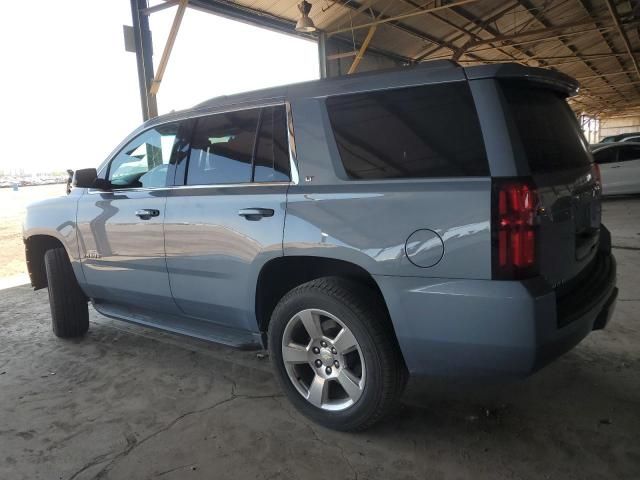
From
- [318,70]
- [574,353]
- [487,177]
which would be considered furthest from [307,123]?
[318,70]

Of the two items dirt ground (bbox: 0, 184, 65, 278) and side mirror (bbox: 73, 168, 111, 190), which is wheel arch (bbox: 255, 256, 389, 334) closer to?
side mirror (bbox: 73, 168, 111, 190)

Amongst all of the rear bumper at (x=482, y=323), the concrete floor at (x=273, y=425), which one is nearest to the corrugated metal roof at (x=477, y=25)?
the concrete floor at (x=273, y=425)

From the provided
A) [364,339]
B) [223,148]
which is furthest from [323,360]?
[223,148]

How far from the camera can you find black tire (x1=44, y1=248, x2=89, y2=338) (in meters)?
4.12

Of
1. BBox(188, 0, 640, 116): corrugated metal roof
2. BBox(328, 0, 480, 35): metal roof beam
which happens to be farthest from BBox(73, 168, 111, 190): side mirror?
BBox(328, 0, 480, 35): metal roof beam

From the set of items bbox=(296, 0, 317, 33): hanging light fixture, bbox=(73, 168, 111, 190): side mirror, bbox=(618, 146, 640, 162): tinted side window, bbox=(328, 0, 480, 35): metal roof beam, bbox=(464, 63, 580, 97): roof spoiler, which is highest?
bbox=(328, 0, 480, 35): metal roof beam

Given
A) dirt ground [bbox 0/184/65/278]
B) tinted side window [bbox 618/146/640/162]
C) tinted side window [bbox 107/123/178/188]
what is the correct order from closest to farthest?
tinted side window [bbox 107/123/178/188] < dirt ground [bbox 0/184/65/278] < tinted side window [bbox 618/146/640/162]

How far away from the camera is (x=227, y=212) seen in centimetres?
289

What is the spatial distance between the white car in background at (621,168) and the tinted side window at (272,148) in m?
10.4

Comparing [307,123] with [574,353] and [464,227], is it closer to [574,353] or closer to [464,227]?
[464,227]

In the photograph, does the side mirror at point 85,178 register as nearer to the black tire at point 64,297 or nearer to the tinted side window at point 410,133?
the black tire at point 64,297

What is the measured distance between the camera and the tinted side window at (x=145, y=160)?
3.43m

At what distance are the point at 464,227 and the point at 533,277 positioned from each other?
1.15ft

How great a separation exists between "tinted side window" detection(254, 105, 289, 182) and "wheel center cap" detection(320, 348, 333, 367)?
968 mm
